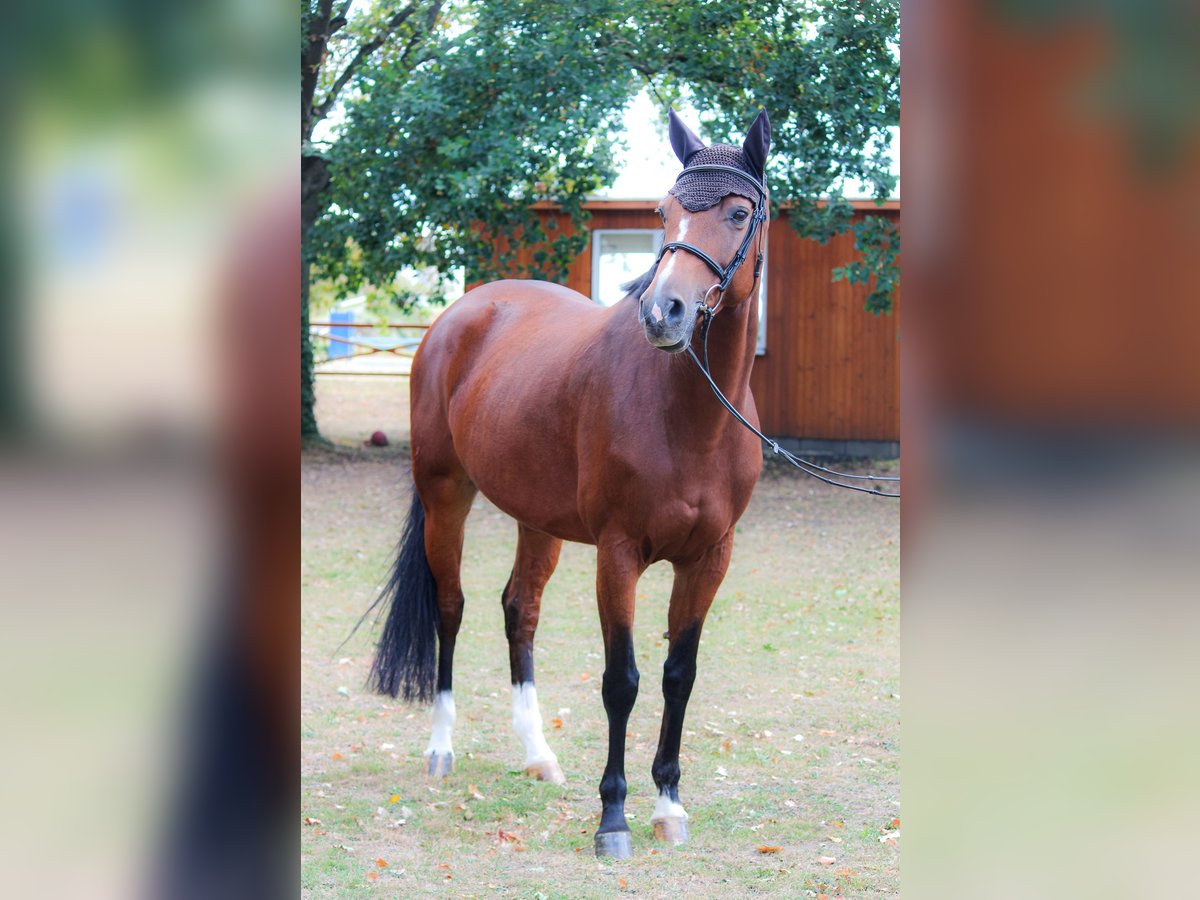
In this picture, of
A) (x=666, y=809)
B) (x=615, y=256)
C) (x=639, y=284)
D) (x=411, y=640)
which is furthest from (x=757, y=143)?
(x=615, y=256)

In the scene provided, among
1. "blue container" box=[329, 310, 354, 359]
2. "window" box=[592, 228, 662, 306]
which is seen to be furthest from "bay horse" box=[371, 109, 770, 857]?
"blue container" box=[329, 310, 354, 359]

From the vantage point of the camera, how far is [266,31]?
1.38 metres

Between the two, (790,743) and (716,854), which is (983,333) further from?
(790,743)

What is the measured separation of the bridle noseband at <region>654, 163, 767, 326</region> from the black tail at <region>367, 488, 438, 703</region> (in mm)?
1987

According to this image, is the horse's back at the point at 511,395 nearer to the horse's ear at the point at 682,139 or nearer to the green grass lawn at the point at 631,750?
the horse's ear at the point at 682,139

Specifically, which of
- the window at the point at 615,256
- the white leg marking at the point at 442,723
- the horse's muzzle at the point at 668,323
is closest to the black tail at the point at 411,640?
the white leg marking at the point at 442,723

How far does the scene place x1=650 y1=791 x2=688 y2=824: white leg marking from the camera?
150 inches

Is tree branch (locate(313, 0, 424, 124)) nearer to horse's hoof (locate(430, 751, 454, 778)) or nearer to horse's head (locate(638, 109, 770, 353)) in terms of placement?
horse's hoof (locate(430, 751, 454, 778))

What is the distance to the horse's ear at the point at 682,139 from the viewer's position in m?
3.53

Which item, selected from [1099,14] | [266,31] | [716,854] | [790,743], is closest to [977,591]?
[1099,14]

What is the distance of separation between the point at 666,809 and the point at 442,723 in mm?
1201

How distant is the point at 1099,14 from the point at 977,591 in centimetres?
→ 65

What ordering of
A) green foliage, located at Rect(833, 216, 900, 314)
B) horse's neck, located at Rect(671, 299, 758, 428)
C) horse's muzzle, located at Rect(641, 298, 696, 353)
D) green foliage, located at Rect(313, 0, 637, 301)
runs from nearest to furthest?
horse's muzzle, located at Rect(641, 298, 696, 353)
horse's neck, located at Rect(671, 299, 758, 428)
green foliage, located at Rect(313, 0, 637, 301)
green foliage, located at Rect(833, 216, 900, 314)

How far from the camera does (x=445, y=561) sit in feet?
15.6
